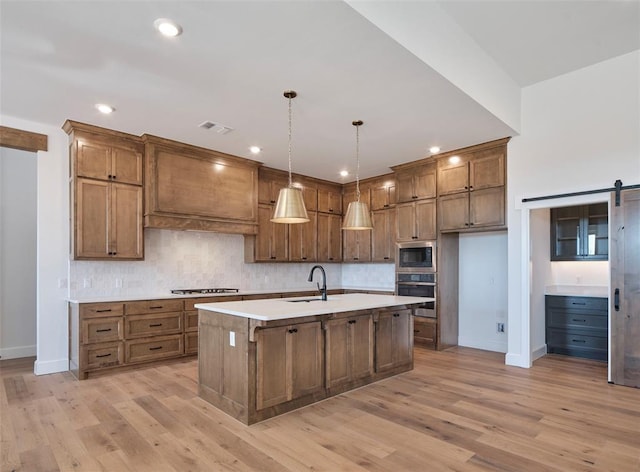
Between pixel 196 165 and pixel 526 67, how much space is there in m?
4.31

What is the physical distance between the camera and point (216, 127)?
4.61 m

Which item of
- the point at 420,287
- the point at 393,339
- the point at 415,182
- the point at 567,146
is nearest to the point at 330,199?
the point at 415,182

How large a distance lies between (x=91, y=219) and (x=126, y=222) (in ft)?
1.26

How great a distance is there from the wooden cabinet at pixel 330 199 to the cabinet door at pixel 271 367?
14.1 feet

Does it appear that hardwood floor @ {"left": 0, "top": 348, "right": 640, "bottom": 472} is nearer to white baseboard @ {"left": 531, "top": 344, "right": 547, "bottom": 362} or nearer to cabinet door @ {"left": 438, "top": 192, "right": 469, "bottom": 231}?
white baseboard @ {"left": 531, "top": 344, "right": 547, "bottom": 362}

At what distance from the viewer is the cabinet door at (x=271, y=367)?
10.2 feet

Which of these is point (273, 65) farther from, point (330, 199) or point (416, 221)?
point (330, 199)

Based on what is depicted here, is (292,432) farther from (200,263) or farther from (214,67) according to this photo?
(200,263)

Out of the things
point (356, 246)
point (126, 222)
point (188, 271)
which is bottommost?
point (188, 271)

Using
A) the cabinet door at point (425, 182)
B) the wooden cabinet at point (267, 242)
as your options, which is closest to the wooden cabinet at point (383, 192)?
the cabinet door at point (425, 182)

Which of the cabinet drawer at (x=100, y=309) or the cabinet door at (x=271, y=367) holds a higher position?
the cabinet drawer at (x=100, y=309)

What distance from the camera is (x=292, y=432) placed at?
2.94 metres

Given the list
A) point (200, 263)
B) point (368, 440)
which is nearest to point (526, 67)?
point (368, 440)

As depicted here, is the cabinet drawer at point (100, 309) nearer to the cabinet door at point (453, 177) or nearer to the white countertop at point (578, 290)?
the cabinet door at point (453, 177)
